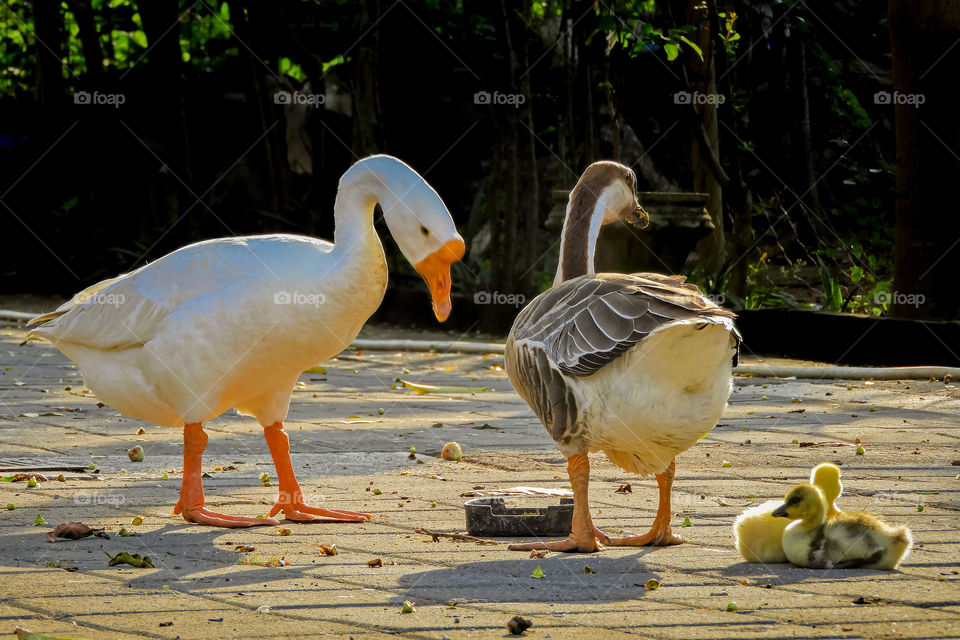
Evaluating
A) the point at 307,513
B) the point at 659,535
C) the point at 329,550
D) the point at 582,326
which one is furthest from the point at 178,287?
the point at 659,535

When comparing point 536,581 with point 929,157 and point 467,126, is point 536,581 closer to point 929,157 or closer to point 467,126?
point 929,157

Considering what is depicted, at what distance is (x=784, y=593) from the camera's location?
3.46 m

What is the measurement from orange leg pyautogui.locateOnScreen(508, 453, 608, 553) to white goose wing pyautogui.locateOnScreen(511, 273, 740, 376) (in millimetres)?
381

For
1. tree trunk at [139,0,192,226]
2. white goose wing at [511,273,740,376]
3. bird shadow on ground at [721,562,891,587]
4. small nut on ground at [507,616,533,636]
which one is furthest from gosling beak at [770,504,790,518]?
tree trunk at [139,0,192,226]

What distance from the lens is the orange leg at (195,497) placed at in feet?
14.8

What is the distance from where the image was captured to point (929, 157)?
1052cm

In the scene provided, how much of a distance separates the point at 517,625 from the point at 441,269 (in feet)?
6.24

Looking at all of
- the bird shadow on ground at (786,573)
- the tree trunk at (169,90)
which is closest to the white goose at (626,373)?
the bird shadow on ground at (786,573)

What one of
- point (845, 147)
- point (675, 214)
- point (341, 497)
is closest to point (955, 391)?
point (675, 214)

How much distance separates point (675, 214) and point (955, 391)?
4.03m

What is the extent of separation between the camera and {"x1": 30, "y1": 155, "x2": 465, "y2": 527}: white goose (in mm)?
4504

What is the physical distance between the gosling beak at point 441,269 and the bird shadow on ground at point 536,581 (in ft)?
3.64

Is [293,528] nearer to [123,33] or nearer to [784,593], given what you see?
[784,593]

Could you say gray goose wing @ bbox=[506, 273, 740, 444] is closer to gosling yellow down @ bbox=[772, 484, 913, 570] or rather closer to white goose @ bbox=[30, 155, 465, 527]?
white goose @ bbox=[30, 155, 465, 527]
